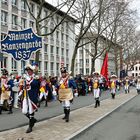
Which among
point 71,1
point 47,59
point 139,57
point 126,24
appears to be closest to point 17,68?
point 47,59

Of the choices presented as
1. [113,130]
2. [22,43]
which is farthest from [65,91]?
[113,130]

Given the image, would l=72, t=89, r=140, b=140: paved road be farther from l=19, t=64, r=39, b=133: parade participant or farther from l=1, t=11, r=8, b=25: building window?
l=1, t=11, r=8, b=25: building window

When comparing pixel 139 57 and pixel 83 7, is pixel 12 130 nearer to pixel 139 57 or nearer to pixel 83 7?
pixel 83 7

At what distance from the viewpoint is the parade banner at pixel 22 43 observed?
13.5 meters

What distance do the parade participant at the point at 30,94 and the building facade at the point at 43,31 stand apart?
24.6 metres

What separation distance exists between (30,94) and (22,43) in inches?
105

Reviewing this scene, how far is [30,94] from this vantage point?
455 inches

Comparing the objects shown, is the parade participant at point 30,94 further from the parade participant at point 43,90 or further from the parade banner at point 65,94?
the parade participant at point 43,90

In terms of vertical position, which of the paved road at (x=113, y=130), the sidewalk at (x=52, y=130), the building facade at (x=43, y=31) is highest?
the building facade at (x=43, y=31)

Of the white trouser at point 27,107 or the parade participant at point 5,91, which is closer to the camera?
the white trouser at point 27,107

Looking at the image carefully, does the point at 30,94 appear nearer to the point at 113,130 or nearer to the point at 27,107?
the point at 27,107

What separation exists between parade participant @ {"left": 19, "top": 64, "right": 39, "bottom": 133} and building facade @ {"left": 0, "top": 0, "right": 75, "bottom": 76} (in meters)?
24.6

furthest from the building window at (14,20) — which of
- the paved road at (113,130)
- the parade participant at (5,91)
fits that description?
the paved road at (113,130)

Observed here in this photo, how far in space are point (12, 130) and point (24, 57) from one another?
3.04m
